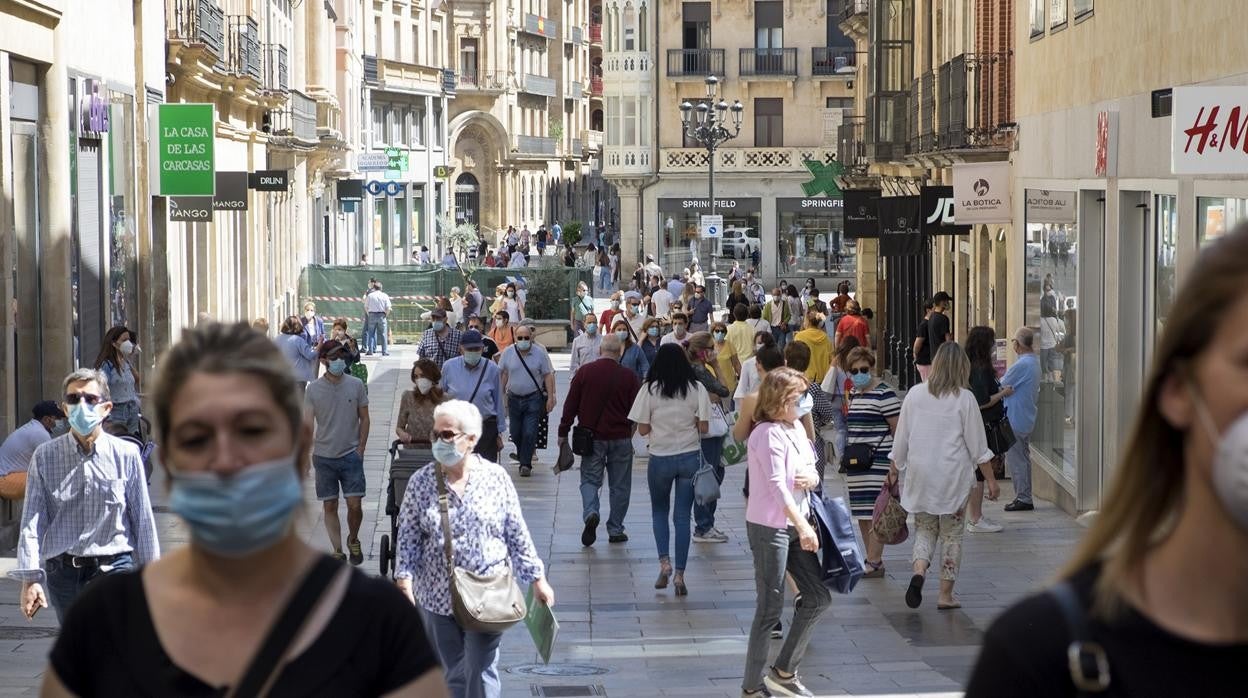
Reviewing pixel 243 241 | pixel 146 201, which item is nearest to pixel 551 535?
pixel 146 201

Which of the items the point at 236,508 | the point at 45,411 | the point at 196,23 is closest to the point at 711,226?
the point at 196,23

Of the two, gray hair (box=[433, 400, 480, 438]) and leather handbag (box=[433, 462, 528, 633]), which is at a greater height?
gray hair (box=[433, 400, 480, 438])

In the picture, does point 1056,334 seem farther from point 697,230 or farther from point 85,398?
point 697,230

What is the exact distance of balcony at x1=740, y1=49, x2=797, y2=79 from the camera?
65.4 m

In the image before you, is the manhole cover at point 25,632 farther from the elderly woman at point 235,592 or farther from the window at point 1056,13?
the window at point 1056,13

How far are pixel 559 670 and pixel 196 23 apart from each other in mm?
20046

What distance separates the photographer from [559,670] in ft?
37.9

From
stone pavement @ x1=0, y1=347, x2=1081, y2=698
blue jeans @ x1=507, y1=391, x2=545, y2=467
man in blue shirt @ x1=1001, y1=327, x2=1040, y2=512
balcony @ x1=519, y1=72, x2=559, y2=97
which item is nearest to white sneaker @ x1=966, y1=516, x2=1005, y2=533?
stone pavement @ x1=0, y1=347, x2=1081, y2=698

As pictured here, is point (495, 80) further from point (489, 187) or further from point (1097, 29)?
point (1097, 29)

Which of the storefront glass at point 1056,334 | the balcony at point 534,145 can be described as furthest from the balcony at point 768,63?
the storefront glass at point 1056,334

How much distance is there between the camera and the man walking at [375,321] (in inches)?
1599

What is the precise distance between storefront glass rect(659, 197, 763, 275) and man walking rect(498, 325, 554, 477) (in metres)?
43.9

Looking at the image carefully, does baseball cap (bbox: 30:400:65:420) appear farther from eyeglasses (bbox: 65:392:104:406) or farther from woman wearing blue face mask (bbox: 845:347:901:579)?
woman wearing blue face mask (bbox: 845:347:901:579)

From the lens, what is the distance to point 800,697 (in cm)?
1036
